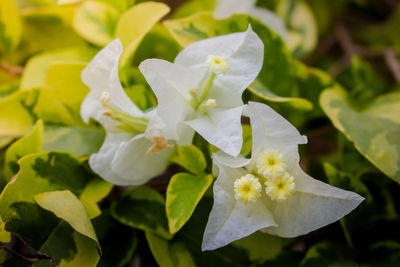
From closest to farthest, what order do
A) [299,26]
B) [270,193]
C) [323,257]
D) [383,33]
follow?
[270,193], [323,257], [299,26], [383,33]

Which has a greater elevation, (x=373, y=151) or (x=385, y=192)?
(x=373, y=151)

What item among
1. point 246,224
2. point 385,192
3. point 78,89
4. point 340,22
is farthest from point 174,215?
point 340,22

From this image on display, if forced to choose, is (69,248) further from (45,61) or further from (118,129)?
(45,61)

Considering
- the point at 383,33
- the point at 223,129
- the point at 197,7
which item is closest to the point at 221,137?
the point at 223,129

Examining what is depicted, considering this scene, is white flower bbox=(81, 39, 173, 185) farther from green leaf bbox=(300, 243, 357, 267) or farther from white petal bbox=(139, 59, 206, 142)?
green leaf bbox=(300, 243, 357, 267)

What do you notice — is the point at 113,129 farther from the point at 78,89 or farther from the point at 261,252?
the point at 261,252

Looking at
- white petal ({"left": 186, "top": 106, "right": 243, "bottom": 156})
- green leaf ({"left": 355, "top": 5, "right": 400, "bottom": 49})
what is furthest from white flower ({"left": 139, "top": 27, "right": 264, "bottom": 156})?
green leaf ({"left": 355, "top": 5, "right": 400, "bottom": 49})

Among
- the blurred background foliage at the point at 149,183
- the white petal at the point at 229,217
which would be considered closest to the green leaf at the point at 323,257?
the blurred background foliage at the point at 149,183
